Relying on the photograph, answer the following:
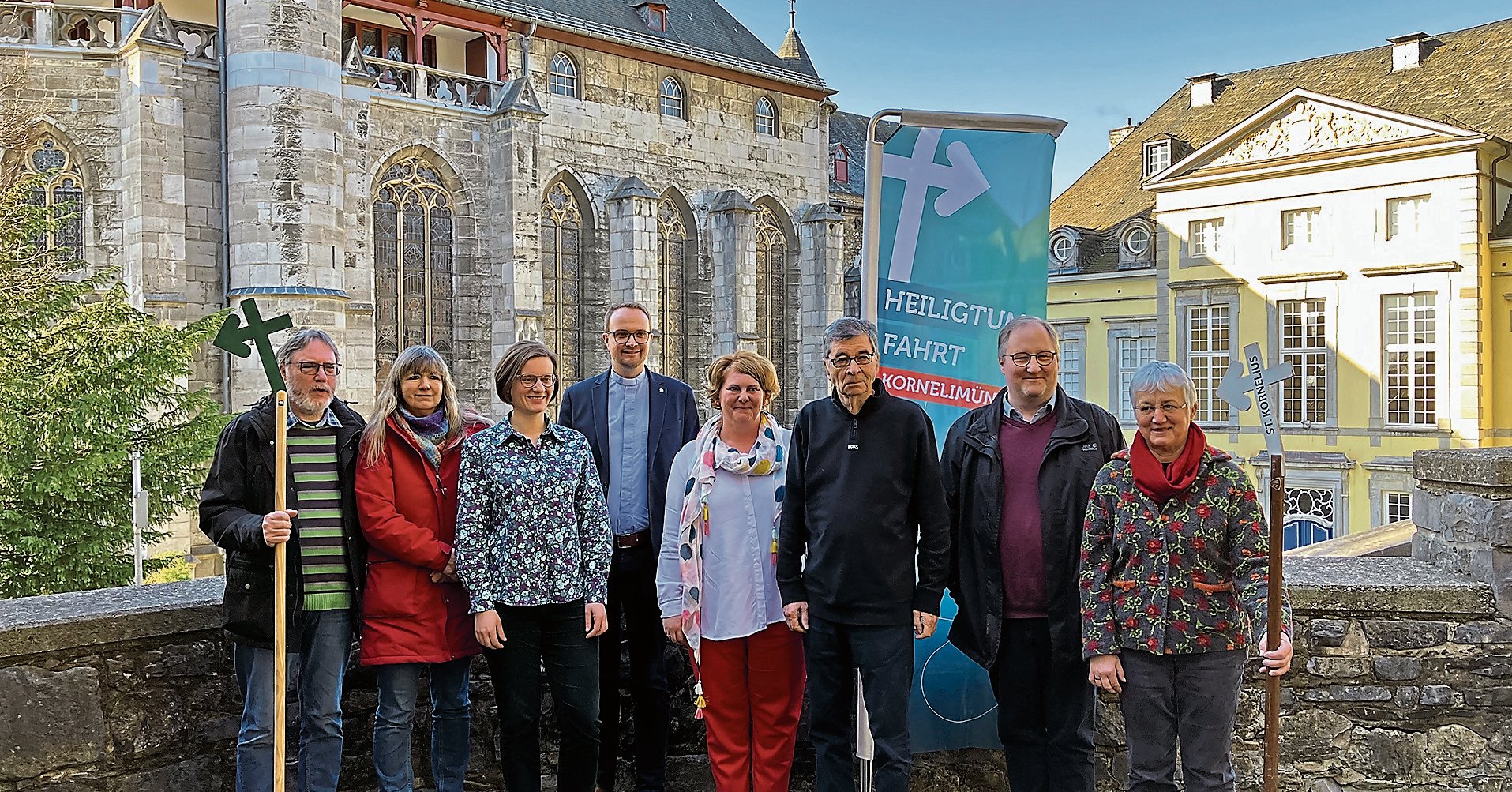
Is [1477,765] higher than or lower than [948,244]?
lower

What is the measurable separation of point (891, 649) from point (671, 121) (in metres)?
22.5

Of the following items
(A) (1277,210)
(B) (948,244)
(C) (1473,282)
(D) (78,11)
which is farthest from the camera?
(A) (1277,210)

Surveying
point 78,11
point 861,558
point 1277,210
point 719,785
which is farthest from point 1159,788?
point 1277,210

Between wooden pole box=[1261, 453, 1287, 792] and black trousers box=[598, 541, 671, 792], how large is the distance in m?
1.86

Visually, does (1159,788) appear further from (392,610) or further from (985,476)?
(392,610)

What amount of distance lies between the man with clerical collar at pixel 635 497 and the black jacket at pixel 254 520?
834mm

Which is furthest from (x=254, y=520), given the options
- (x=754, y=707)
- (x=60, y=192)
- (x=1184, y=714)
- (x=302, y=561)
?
(x=60, y=192)

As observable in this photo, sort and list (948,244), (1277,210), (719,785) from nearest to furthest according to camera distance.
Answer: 1. (719,785)
2. (948,244)
3. (1277,210)

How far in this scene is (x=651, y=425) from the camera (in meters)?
4.04

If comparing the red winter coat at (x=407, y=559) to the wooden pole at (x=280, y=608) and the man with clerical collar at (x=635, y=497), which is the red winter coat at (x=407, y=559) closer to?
the wooden pole at (x=280, y=608)

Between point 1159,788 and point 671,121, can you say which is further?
point 671,121

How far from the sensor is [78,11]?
16688 millimetres

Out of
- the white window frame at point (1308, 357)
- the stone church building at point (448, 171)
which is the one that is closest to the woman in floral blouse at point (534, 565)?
the stone church building at point (448, 171)

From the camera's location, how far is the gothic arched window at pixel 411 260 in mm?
20344
